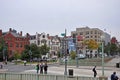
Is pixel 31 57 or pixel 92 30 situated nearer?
pixel 31 57

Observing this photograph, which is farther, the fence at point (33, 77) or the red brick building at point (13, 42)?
the red brick building at point (13, 42)

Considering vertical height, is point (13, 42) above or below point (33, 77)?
above

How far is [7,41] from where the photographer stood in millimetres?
120812

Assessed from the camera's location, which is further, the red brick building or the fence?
the red brick building

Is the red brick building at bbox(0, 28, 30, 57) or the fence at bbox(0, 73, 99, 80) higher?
the red brick building at bbox(0, 28, 30, 57)

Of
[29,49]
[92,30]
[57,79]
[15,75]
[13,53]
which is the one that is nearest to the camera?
[57,79]

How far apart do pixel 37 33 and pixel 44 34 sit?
10.7ft

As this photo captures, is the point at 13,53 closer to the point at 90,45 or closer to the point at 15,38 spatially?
the point at 15,38

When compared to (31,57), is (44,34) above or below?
above

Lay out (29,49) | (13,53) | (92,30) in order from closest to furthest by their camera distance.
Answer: (29,49) → (13,53) → (92,30)

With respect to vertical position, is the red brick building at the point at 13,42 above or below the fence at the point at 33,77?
above

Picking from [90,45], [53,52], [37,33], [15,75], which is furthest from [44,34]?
[15,75]

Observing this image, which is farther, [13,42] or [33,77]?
[13,42]

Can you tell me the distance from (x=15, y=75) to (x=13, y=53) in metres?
88.1
